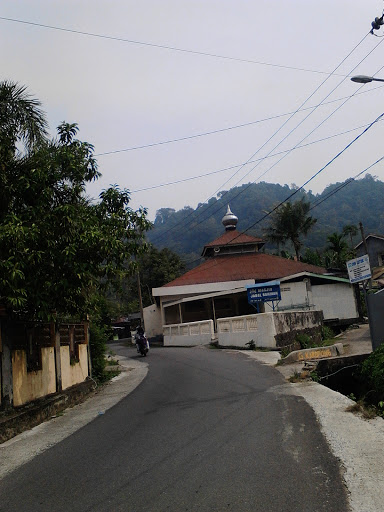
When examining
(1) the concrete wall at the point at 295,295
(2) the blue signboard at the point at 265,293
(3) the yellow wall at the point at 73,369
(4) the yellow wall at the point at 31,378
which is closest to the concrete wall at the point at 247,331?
(2) the blue signboard at the point at 265,293

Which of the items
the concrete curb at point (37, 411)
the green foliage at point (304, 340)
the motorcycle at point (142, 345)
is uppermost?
the motorcycle at point (142, 345)

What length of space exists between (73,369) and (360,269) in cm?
822

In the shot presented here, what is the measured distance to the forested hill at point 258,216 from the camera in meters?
94.2

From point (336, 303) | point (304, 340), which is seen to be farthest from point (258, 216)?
point (304, 340)

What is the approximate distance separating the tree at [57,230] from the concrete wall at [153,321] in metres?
32.5

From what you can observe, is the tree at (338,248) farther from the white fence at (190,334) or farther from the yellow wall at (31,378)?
the yellow wall at (31,378)

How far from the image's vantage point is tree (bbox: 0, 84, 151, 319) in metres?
8.38

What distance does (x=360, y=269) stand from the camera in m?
13.7

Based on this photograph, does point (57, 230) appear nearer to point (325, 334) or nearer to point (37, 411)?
point (37, 411)

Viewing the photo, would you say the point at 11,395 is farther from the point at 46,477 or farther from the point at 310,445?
the point at 310,445

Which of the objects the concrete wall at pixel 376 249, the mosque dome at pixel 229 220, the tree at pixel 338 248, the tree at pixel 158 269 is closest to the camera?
Result: the tree at pixel 338 248

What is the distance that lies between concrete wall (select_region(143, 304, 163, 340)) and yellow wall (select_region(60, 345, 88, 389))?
28322 millimetres

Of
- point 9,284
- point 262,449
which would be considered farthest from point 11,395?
point 262,449

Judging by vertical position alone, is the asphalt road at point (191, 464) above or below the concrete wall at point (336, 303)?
below
